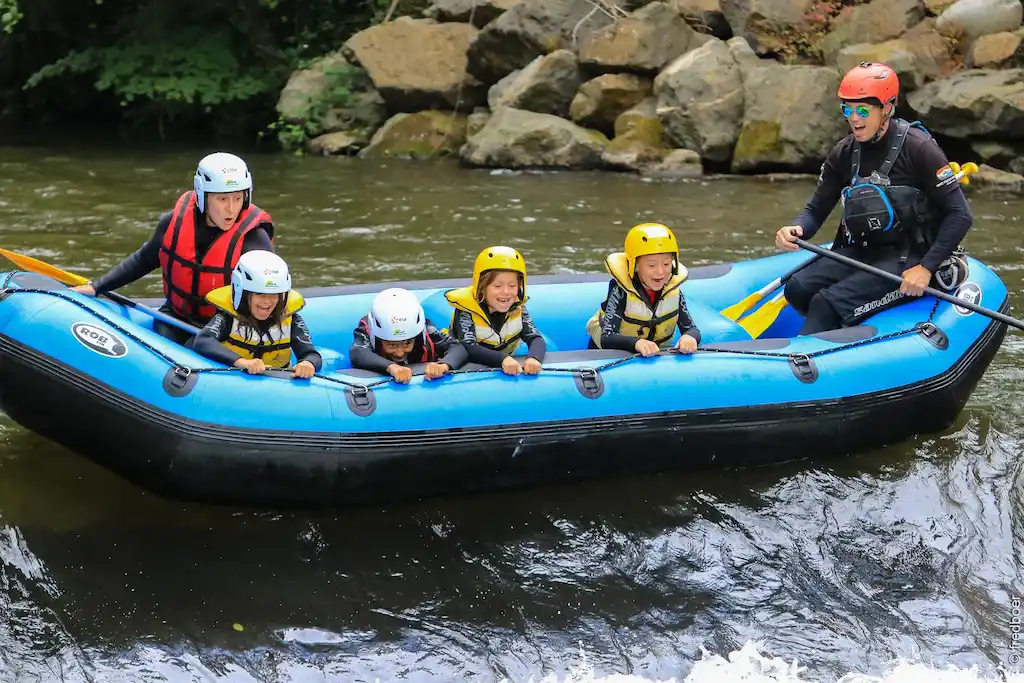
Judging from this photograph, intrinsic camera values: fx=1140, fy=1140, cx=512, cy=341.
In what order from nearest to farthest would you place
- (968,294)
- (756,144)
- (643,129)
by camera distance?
(968,294) < (756,144) < (643,129)

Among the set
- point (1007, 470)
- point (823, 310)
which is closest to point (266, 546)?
point (823, 310)

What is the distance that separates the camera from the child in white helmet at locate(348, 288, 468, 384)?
4.27 m

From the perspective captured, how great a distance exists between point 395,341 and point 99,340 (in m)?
1.06

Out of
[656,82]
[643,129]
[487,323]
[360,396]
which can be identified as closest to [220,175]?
[360,396]

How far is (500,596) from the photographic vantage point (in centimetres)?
379

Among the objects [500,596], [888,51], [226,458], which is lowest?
[500,596]

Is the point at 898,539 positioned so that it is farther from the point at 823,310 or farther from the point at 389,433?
the point at 389,433

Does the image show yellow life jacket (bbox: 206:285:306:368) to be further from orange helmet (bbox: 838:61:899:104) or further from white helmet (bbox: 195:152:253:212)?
orange helmet (bbox: 838:61:899:104)

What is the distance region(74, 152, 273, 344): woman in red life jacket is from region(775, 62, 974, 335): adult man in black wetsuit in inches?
91.0

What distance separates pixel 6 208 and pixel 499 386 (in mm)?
6442

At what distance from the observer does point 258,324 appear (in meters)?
4.22

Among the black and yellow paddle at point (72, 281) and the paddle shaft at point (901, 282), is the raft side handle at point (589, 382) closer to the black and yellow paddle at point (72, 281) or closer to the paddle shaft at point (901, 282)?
the paddle shaft at point (901, 282)

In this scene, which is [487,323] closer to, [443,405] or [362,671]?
[443,405]

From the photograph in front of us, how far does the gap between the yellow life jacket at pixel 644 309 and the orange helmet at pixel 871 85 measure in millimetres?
1002
